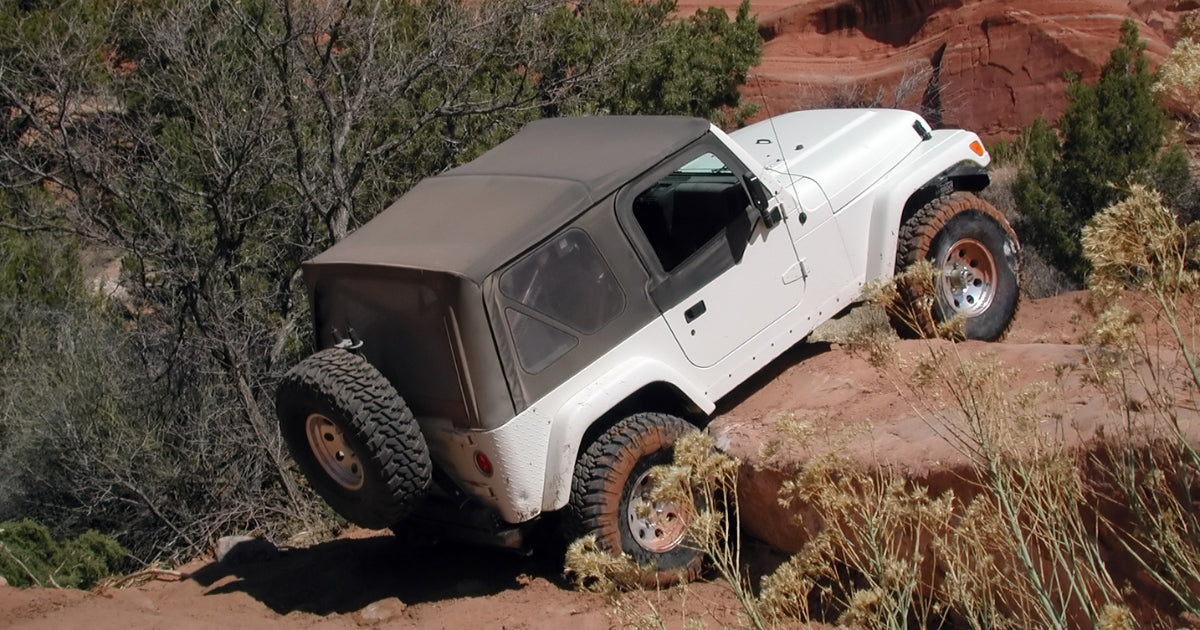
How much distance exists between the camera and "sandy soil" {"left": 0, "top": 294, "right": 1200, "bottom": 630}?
5.59 meters

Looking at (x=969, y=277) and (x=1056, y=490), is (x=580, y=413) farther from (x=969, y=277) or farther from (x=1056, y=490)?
(x=969, y=277)

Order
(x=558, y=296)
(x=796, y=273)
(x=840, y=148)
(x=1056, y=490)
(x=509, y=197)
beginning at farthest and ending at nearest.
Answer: (x=840, y=148) → (x=796, y=273) → (x=509, y=197) → (x=558, y=296) → (x=1056, y=490)

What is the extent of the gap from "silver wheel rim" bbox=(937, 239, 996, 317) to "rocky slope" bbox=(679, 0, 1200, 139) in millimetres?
16942

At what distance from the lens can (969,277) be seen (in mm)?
7168

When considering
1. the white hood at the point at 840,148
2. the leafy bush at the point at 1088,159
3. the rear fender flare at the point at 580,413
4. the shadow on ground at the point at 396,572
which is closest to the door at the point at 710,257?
the rear fender flare at the point at 580,413

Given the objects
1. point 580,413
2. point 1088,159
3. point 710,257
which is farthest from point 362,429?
point 1088,159

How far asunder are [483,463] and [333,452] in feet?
2.60

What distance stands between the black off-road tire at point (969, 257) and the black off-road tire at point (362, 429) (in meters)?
2.94

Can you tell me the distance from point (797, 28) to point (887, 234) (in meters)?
25.1

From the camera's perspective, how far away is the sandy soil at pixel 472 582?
559cm

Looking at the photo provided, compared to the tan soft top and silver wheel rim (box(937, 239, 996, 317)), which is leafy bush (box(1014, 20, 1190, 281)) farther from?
the tan soft top

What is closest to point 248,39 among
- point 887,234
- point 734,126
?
point 887,234

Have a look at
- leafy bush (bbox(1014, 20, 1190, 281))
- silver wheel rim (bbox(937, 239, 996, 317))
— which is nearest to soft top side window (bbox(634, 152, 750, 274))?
silver wheel rim (bbox(937, 239, 996, 317))

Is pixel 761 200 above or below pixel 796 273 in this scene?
above
